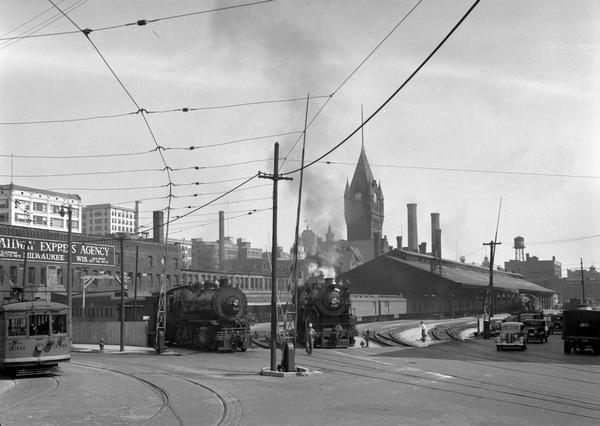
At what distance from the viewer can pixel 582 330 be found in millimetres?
32781

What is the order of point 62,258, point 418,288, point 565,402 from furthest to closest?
point 418,288, point 62,258, point 565,402

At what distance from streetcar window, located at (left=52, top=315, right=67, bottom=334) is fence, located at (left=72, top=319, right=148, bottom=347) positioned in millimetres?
16904

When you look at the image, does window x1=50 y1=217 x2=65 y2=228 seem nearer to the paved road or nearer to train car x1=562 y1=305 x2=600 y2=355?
the paved road

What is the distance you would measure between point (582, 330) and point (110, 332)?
29.4 meters

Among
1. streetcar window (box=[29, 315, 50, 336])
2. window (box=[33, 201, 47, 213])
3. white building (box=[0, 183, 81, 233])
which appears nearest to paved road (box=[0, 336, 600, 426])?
streetcar window (box=[29, 315, 50, 336])

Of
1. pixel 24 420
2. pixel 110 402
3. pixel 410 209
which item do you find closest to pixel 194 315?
pixel 110 402

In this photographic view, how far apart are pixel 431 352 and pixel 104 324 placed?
22.5m

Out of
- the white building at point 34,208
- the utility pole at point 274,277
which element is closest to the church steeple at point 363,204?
the white building at point 34,208

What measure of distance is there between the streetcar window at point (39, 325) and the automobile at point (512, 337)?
23.7 metres

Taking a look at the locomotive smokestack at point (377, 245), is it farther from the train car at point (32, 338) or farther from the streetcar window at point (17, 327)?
the streetcar window at point (17, 327)

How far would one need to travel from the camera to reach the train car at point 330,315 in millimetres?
35094

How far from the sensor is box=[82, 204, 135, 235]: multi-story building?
17562 cm

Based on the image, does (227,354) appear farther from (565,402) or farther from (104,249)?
(104,249)

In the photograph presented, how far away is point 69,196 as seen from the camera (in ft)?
424
